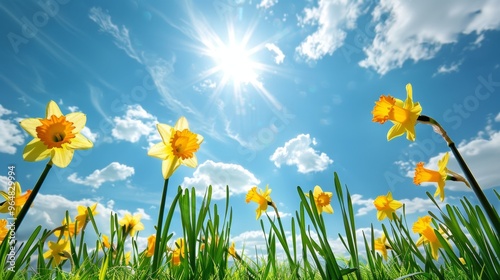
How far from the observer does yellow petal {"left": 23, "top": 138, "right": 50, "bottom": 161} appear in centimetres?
206

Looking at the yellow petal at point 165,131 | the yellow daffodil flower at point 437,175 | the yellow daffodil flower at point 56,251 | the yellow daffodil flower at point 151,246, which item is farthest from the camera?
the yellow daffodil flower at point 151,246

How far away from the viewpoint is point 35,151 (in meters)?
2.08

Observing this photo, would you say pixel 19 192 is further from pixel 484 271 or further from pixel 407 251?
pixel 484 271

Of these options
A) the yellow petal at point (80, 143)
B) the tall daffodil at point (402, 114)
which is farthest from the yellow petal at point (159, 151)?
the tall daffodil at point (402, 114)

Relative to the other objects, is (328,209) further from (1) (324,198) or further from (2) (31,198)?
(2) (31,198)

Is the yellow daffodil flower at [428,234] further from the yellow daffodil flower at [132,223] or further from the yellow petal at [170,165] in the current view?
the yellow daffodil flower at [132,223]

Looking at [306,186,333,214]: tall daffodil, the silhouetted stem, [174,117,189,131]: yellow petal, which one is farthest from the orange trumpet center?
[306,186,333,214]: tall daffodil

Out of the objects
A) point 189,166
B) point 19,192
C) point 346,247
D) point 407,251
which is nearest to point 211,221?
point 189,166

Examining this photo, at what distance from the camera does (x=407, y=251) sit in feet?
9.40

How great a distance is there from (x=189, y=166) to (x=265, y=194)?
5.73ft

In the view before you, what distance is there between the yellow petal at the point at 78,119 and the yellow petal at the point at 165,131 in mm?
543

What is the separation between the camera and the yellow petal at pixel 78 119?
2.27m

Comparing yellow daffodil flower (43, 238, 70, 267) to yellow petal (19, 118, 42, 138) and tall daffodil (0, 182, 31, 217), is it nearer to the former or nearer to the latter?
tall daffodil (0, 182, 31, 217)

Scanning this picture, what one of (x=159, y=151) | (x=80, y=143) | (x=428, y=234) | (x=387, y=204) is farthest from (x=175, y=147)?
(x=428, y=234)
